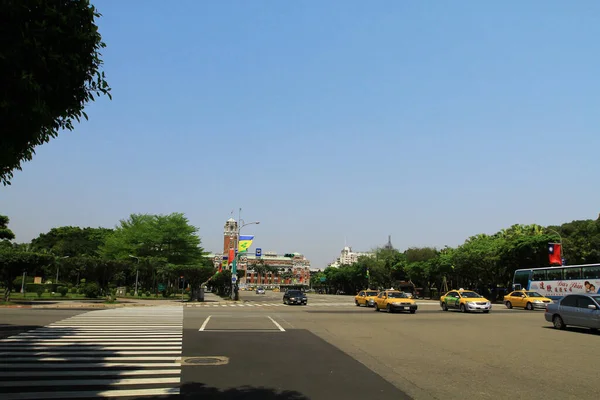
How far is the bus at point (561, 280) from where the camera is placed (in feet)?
114

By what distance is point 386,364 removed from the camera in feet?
35.6

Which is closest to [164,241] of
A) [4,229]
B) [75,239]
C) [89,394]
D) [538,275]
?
[4,229]

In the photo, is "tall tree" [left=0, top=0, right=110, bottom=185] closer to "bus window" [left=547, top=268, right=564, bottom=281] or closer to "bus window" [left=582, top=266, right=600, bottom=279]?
"bus window" [left=582, top=266, right=600, bottom=279]

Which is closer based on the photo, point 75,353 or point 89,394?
point 89,394

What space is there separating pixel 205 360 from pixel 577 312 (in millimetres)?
15466

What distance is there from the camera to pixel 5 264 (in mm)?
36594

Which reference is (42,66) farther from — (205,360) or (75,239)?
(75,239)

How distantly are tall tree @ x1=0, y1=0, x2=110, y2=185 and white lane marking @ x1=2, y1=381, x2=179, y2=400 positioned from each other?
3.74m

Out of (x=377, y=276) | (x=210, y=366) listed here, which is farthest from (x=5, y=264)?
(x=377, y=276)

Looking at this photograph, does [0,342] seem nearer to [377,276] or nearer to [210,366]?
[210,366]

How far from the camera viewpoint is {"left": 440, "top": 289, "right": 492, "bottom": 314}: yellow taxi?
31.8m

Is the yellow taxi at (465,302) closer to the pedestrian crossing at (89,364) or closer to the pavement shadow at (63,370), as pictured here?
the pedestrian crossing at (89,364)

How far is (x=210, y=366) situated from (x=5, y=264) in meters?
34.0

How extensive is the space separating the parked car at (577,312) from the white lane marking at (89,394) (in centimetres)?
1671
